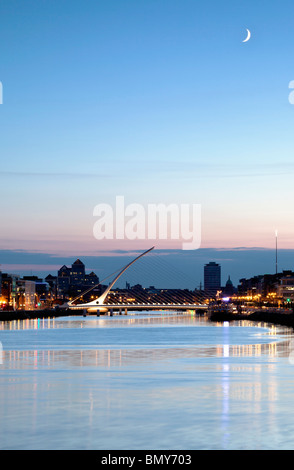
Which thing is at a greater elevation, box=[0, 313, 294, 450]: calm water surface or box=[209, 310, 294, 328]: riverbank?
box=[0, 313, 294, 450]: calm water surface

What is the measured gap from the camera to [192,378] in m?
38.4

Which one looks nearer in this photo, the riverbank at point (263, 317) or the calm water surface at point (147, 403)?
the calm water surface at point (147, 403)

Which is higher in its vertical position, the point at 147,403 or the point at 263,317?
the point at 147,403

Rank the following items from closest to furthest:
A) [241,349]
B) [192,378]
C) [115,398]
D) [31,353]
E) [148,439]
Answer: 1. [148,439]
2. [115,398]
3. [192,378]
4. [31,353]
5. [241,349]

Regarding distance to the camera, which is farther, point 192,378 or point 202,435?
point 192,378

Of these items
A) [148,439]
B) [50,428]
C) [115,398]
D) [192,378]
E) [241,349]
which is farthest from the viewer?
[241,349]

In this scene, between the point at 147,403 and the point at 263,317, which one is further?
the point at 263,317

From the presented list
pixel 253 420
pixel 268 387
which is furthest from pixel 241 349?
pixel 253 420

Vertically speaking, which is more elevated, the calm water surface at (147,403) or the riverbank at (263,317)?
the calm water surface at (147,403)

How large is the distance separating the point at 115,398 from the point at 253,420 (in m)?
7.86

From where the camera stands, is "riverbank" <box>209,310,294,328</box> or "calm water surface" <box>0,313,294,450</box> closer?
"calm water surface" <box>0,313,294,450</box>

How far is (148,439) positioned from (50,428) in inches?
143

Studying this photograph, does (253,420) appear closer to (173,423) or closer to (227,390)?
(173,423)
